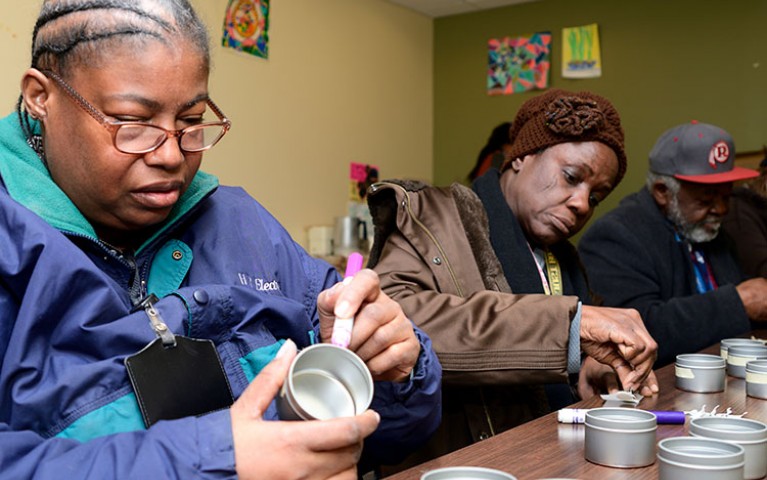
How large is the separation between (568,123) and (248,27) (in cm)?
271

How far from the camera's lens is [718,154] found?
2.95 meters

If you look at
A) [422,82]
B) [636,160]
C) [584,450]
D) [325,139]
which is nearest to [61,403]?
[584,450]

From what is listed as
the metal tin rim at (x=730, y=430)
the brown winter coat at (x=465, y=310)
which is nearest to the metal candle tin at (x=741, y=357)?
the brown winter coat at (x=465, y=310)

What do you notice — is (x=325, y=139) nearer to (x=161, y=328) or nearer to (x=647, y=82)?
(x=647, y=82)

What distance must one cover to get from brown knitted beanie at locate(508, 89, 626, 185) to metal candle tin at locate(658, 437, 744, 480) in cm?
121

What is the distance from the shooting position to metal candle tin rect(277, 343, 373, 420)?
36.1 inches

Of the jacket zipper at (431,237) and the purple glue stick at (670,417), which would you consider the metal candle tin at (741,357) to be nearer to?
the purple glue stick at (670,417)

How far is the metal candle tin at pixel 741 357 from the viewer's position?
5.85 ft

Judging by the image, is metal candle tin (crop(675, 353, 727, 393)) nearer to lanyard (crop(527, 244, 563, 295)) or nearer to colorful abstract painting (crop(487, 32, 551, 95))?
lanyard (crop(527, 244, 563, 295))

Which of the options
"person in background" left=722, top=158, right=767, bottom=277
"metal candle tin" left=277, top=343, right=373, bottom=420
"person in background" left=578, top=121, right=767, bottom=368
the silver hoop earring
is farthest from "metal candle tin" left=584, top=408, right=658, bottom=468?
"person in background" left=722, top=158, right=767, bottom=277

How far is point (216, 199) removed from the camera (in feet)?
4.63

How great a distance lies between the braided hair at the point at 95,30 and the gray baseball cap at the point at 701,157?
7.46 feet

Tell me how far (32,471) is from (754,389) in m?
1.35

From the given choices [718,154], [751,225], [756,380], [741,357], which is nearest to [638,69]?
[751,225]
